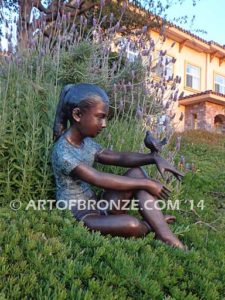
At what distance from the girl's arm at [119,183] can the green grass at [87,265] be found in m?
0.26

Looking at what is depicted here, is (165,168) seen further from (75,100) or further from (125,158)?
(75,100)

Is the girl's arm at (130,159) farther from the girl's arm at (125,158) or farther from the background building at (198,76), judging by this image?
the background building at (198,76)

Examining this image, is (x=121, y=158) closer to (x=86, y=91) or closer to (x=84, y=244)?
(x=86, y=91)

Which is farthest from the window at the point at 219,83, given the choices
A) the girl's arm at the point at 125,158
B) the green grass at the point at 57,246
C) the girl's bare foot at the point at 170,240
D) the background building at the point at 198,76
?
the girl's bare foot at the point at 170,240

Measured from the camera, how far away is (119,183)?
7.61 feet

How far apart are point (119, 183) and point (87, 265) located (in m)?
0.81

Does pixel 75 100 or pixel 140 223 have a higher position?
pixel 75 100

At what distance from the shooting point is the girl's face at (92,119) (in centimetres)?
251

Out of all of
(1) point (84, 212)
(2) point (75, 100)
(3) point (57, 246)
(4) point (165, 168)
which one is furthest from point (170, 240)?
(2) point (75, 100)

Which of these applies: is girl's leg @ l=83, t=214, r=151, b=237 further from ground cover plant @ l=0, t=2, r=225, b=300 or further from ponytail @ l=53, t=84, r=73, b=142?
ponytail @ l=53, t=84, r=73, b=142

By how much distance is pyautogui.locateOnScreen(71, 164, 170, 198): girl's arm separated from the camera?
232 centimetres

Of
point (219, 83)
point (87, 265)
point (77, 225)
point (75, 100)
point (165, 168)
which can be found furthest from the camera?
point (219, 83)

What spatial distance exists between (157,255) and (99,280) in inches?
17.9

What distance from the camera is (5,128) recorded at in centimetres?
297
